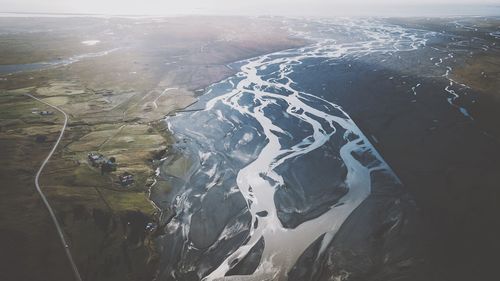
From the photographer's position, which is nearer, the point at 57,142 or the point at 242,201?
the point at 242,201

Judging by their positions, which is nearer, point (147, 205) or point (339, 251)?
point (339, 251)

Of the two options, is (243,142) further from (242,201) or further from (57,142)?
(57,142)

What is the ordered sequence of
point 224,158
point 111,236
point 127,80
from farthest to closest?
point 127,80
point 224,158
point 111,236

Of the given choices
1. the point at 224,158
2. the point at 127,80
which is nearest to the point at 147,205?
the point at 224,158

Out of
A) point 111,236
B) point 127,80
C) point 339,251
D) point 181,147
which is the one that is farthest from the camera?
point 127,80

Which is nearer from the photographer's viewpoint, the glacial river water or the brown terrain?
the brown terrain

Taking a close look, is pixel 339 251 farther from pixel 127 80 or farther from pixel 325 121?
pixel 127 80

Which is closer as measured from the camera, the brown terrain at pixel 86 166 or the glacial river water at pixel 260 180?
the brown terrain at pixel 86 166

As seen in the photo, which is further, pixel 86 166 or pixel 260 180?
pixel 86 166

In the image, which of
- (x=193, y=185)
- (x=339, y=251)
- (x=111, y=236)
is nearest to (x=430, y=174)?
(x=339, y=251)
